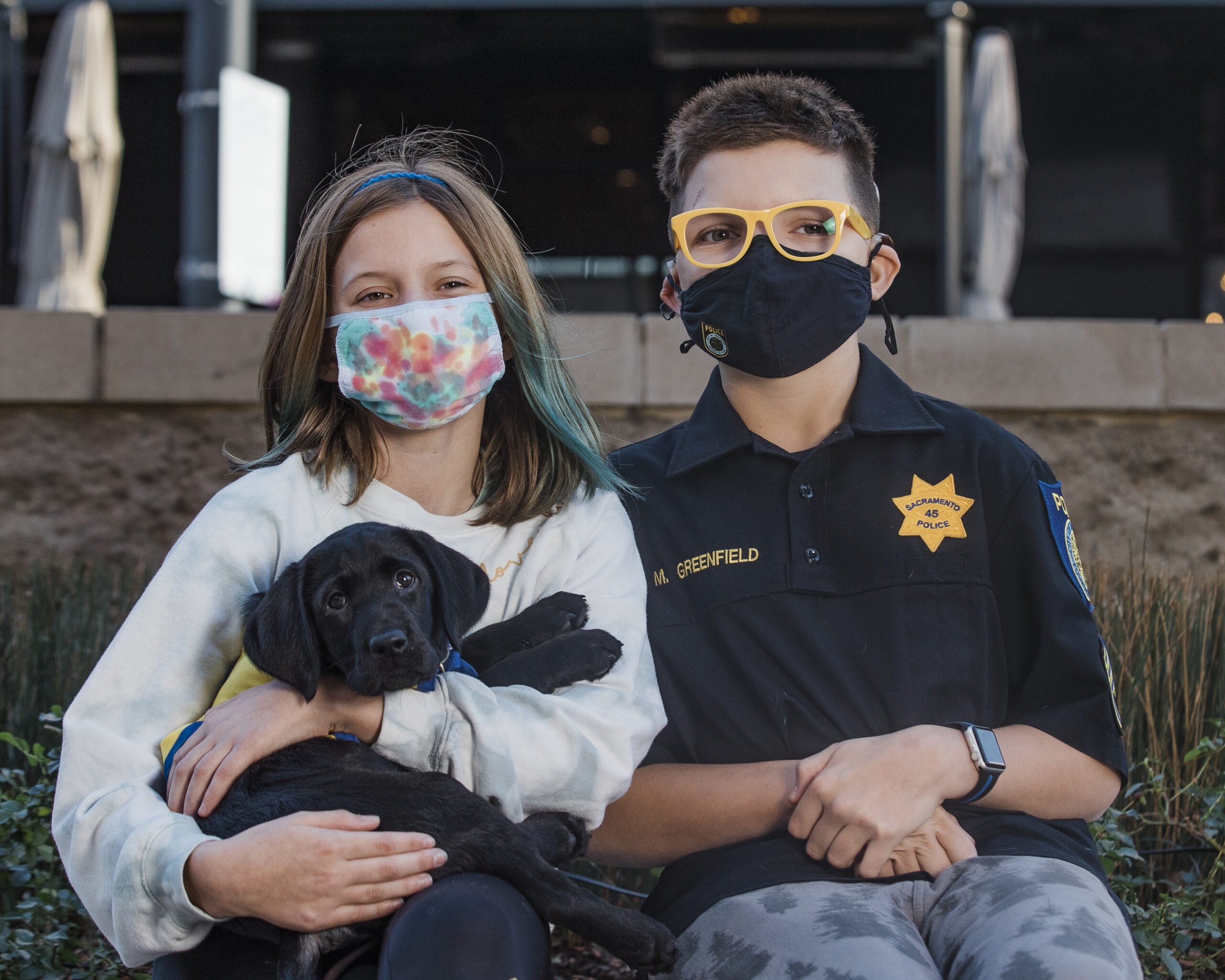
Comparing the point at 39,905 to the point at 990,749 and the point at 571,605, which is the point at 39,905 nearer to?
the point at 571,605

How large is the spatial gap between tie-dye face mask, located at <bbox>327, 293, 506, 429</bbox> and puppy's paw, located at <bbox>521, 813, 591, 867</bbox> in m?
0.84

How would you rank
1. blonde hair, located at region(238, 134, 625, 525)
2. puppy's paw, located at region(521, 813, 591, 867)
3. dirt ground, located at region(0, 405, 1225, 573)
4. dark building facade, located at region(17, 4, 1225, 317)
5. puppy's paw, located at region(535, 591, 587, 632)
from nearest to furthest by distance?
1. puppy's paw, located at region(521, 813, 591, 867)
2. puppy's paw, located at region(535, 591, 587, 632)
3. blonde hair, located at region(238, 134, 625, 525)
4. dirt ground, located at region(0, 405, 1225, 573)
5. dark building facade, located at region(17, 4, 1225, 317)

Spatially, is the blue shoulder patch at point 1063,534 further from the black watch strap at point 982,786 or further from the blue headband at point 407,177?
the blue headband at point 407,177

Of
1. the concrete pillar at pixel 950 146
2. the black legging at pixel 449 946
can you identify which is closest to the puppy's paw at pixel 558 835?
the black legging at pixel 449 946

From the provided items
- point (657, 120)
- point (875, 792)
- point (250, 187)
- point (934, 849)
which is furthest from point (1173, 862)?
point (657, 120)

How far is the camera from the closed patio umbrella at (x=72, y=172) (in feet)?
22.3

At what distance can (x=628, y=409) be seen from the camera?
18.7 ft

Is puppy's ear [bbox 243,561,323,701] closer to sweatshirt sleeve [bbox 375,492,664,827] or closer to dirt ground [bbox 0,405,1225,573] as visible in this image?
sweatshirt sleeve [bbox 375,492,664,827]

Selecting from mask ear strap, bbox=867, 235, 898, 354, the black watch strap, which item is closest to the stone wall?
mask ear strap, bbox=867, 235, 898, 354

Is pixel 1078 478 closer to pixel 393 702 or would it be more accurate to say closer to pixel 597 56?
pixel 393 702

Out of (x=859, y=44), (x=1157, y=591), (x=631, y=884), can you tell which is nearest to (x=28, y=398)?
(x=631, y=884)

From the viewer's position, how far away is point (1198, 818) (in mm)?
3162

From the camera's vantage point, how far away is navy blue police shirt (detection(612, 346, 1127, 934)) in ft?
7.09

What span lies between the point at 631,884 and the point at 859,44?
803 centimetres
